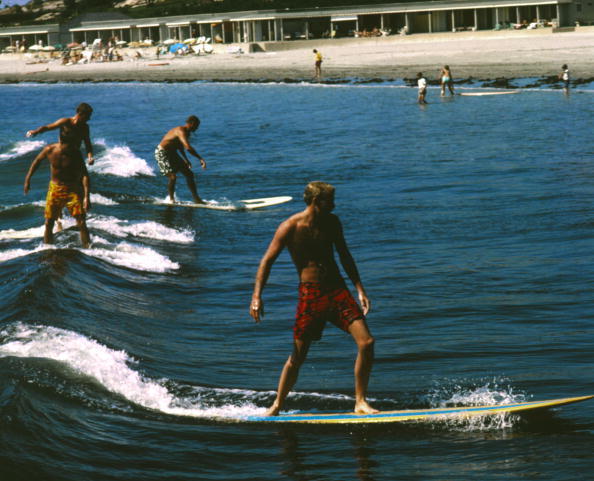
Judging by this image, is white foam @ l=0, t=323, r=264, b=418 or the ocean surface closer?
the ocean surface

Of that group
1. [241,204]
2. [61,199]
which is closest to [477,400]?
[61,199]

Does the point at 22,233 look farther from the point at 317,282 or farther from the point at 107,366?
the point at 317,282

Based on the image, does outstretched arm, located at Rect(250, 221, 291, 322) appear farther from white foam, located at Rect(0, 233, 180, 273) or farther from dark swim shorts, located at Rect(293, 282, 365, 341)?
white foam, located at Rect(0, 233, 180, 273)

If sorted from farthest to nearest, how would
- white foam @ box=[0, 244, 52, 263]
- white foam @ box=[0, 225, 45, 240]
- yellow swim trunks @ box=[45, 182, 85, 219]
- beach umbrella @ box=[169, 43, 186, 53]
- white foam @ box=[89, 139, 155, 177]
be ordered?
beach umbrella @ box=[169, 43, 186, 53]
white foam @ box=[89, 139, 155, 177]
white foam @ box=[0, 225, 45, 240]
white foam @ box=[0, 244, 52, 263]
yellow swim trunks @ box=[45, 182, 85, 219]

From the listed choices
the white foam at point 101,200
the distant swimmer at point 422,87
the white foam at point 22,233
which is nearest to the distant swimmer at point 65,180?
Result: the white foam at point 22,233

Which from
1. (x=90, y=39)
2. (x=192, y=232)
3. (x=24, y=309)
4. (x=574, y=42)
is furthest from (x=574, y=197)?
(x=90, y=39)

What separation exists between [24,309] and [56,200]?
8.91 feet

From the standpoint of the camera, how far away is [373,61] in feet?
231

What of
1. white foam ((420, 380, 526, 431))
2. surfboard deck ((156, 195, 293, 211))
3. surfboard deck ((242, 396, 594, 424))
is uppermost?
surfboard deck ((156, 195, 293, 211))

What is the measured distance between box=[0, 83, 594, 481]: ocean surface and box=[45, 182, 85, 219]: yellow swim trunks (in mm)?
763

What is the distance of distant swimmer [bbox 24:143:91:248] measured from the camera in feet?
43.3

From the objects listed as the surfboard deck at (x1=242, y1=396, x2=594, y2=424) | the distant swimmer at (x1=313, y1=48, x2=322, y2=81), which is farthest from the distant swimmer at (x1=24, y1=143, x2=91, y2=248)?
the distant swimmer at (x1=313, y1=48, x2=322, y2=81)

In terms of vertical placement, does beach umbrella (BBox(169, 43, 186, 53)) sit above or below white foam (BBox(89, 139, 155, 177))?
above

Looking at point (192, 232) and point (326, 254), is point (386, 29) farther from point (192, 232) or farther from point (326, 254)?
point (326, 254)
